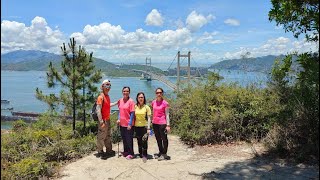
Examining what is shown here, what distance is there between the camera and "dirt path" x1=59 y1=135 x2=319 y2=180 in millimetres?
5711

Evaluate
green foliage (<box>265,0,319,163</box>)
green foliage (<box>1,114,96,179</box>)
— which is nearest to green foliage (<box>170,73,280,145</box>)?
green foliage (<box>265,0,319,163</box>)

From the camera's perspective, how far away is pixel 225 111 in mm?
8047

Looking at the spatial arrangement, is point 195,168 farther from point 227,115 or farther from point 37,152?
point 37,152

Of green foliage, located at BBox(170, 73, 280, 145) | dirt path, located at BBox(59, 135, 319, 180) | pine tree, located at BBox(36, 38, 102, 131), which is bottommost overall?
dirt path, located at BBox(59, 135, 319, 180)

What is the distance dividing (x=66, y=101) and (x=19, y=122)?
2.31 m

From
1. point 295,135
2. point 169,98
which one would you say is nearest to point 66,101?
point 169,98

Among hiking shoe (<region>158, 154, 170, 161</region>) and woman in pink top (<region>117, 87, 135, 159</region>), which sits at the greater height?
woman in pink top (<region>117, 87, 135, 159</region>)

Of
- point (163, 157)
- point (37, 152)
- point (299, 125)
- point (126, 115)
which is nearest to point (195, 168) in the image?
point (163, 157)

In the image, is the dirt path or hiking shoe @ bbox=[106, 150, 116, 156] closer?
the dirt path

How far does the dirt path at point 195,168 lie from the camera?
18.7 ft

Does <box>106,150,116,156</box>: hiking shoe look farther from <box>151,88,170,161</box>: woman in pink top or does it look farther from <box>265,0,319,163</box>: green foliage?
<box>265,0,319,163</box>: green foliage

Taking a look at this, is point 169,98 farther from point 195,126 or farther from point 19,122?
point 19,122

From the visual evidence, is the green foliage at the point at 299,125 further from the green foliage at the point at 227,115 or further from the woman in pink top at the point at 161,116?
the woman in pink top at the point at 161,116

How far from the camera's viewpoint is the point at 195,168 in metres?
6.20
